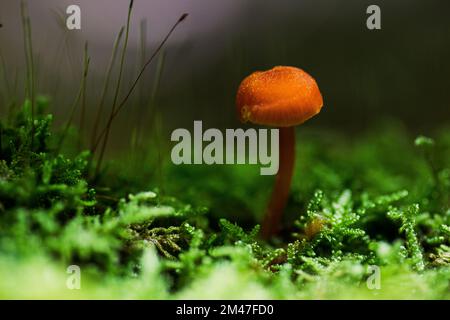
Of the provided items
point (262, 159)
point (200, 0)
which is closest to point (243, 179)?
point (262, 159)

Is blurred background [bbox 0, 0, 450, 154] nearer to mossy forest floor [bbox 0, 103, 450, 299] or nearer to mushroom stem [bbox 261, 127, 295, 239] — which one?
mushroom stem [bbox 261, 127, 295, 239]

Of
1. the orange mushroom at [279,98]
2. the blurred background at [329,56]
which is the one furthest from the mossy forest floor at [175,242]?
the blurred background at [329,56]

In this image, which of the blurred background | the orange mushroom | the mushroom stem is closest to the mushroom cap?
the orange mushroom

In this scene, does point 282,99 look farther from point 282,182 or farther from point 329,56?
point 329,56

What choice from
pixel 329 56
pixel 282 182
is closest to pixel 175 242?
pixel 282 182

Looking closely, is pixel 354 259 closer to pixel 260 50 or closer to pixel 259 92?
pixel 259 92

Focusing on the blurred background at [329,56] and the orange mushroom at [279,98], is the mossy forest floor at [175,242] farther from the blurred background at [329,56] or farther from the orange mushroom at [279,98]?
the blurred background at [329,56]
